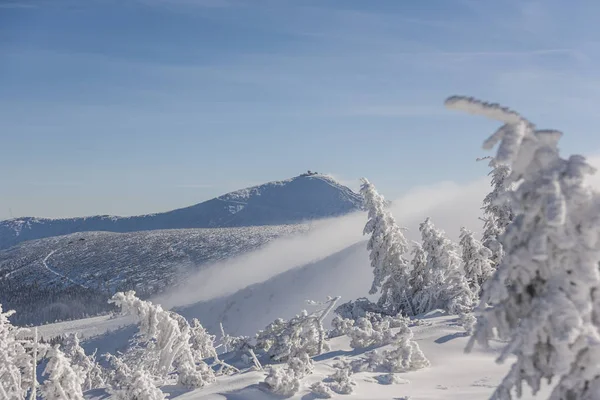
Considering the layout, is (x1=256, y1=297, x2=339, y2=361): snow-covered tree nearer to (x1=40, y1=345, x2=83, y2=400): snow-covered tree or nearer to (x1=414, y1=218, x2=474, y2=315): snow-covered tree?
(x1=40, y1=345, x2=83, y2=400): snow-covered tree

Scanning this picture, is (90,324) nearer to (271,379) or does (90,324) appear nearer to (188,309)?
(188,309)

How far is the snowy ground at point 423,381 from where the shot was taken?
46.2ft

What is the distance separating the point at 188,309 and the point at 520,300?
350ft

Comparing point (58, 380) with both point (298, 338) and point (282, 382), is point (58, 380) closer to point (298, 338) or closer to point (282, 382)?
point (282, 382)

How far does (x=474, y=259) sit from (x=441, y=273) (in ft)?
15.5

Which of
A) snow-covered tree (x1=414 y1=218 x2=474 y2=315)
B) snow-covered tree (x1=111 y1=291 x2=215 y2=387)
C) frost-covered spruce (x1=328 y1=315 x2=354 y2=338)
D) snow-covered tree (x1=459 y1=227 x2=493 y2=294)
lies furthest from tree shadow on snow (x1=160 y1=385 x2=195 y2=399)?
snow-covered tree (x1=459 y1=227 x2=493 y2=294)

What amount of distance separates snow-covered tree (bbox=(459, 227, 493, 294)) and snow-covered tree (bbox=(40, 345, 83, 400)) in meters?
27.8

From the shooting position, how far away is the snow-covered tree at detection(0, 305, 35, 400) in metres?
10.8

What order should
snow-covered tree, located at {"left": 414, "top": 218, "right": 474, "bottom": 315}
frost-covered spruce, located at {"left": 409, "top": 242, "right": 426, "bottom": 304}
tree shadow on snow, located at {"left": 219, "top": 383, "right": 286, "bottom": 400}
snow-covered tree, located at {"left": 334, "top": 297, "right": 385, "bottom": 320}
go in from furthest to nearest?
snow-covered tree, located at {"left": 334, "top": 297, "right": 385, "bottom": 320} → frost-covered spruce, located at {"left": 409, "top": 242, "right": 426, "bottom": 304} → snow-covered tree, located at {"left": 414, "top": 218, "right": 474, "bottom": 315} → tree shadow on snow, located at {"left": 219, "top": 383, "right": 286, "bottom": 400}

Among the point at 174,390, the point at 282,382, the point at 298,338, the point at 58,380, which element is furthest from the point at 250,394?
the point at 298,338

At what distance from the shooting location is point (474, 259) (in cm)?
3444

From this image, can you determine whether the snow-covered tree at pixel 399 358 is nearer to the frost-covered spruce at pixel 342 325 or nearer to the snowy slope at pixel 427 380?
the snowy slope at pixel 427 380

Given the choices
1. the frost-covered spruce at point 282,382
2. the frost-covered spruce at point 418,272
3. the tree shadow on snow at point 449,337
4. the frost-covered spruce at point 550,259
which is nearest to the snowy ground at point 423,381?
the tree shadow on snow at point 449,337

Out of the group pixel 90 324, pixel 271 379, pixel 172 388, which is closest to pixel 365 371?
pixel 271 379
